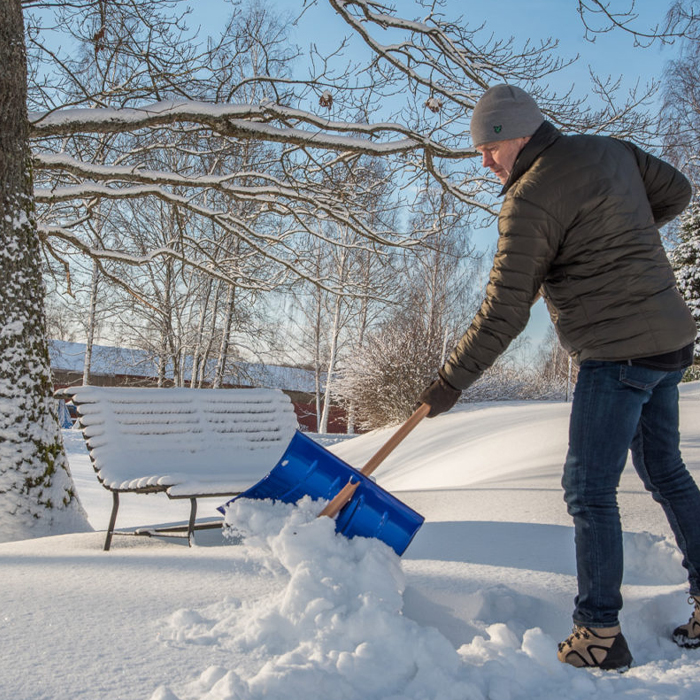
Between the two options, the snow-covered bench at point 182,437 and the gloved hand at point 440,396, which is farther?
the snow-covered bench at point 182,437

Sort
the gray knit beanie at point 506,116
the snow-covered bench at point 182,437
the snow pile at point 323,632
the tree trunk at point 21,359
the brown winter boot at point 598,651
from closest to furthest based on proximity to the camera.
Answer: the snow pile at point 323,632
the brown winter boot at point 598,651
the gray knit beanie at point 506,116
the snow-covered bench at point 182,437
the tree trunk at point 21,359

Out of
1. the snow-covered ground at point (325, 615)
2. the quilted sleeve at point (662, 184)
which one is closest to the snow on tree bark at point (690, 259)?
the snow-covered ground at point (325, 615)

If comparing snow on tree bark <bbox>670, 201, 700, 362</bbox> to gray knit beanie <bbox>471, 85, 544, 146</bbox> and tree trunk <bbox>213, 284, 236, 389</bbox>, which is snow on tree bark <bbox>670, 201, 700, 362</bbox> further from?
gray knit beanie <bbox>471, 85, 544, 146</bbox>

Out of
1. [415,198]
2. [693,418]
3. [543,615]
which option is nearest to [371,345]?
[415,198]

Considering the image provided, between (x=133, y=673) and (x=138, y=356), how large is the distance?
2010 centimetres

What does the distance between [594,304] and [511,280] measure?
257mm

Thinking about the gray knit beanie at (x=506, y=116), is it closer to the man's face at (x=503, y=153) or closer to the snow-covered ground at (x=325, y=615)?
the man's face at (x=503, y=153)

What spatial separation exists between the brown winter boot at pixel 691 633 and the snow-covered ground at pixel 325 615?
0.11 feet

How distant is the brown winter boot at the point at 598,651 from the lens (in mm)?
1926

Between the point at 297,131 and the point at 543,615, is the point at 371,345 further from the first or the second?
the point at 543,615

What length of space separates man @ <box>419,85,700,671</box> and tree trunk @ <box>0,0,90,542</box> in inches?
121

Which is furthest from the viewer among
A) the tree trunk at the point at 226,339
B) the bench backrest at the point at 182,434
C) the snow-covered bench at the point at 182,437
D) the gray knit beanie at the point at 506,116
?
the tree trunk at the point at 226,339

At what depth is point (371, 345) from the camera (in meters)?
14.4

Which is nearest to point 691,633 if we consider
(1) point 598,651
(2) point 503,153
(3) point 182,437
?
(1) point 598,651
